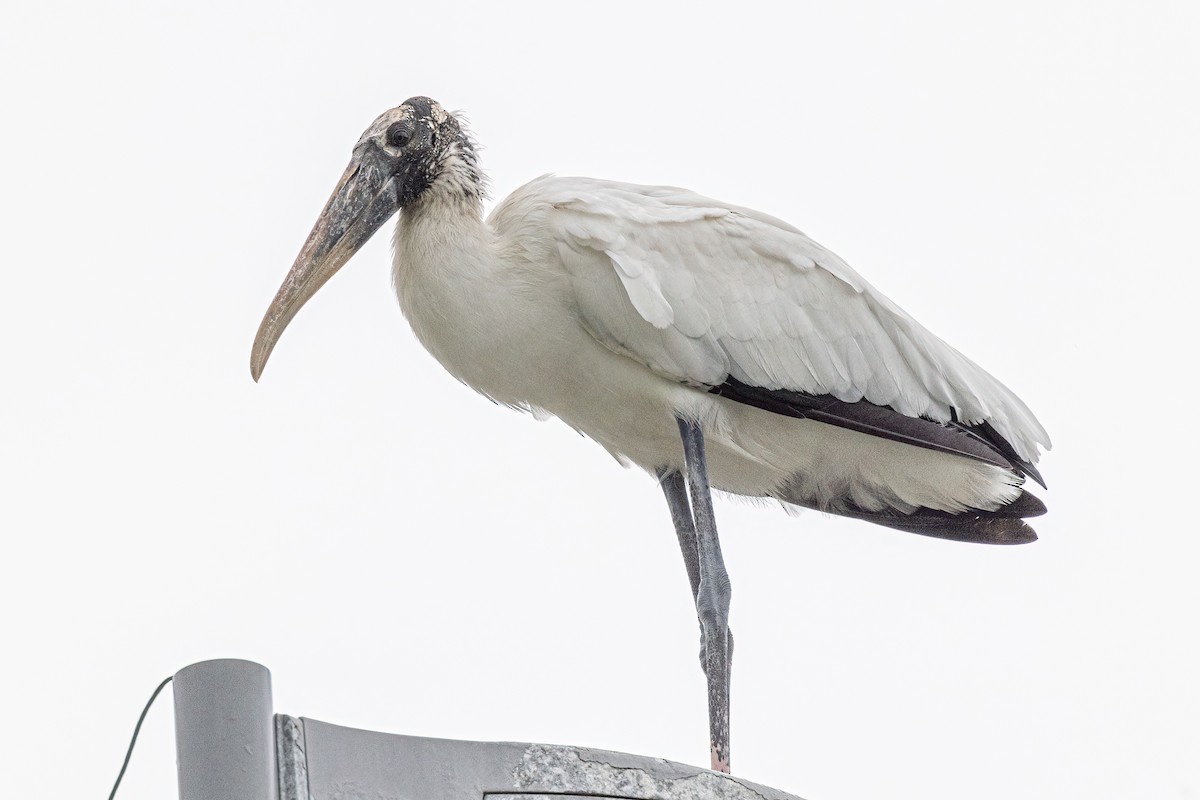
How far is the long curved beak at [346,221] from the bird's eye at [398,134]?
0.06 meters

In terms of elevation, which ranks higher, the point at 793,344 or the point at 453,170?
the point at 453,170

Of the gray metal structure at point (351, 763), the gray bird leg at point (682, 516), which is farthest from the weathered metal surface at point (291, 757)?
the gray bird leg at point (682, 516)

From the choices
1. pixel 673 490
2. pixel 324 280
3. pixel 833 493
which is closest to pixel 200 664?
pixel 324 280

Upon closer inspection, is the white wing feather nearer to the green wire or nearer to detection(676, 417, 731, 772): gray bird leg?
detection(676, 417, 731, 772): gray bird leg

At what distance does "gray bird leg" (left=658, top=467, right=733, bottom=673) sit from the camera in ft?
20.1

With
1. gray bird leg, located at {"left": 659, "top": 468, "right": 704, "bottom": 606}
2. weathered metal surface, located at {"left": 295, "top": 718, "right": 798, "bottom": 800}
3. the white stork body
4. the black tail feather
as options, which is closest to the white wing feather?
the white stork body

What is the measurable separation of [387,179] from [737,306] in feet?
4.23

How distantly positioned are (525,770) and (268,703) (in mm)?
618

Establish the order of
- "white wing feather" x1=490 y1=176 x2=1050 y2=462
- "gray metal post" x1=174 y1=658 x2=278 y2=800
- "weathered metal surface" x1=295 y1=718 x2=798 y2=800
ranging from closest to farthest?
"gray metal post" x1=174 y1=658 x2=278 y2=800 → "weathered metal surface" x1=295 y1=718 x2=798 y2=800 → "white wing feather" x1=490 y1=176 x2=1050 y2=462

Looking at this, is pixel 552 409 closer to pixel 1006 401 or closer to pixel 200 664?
pixel 1006 401

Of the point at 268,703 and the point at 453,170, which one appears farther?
the point at 453,170

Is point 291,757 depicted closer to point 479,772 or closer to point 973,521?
→ point 479,772

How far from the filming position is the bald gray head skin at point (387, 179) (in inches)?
230

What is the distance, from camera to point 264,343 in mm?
5473
